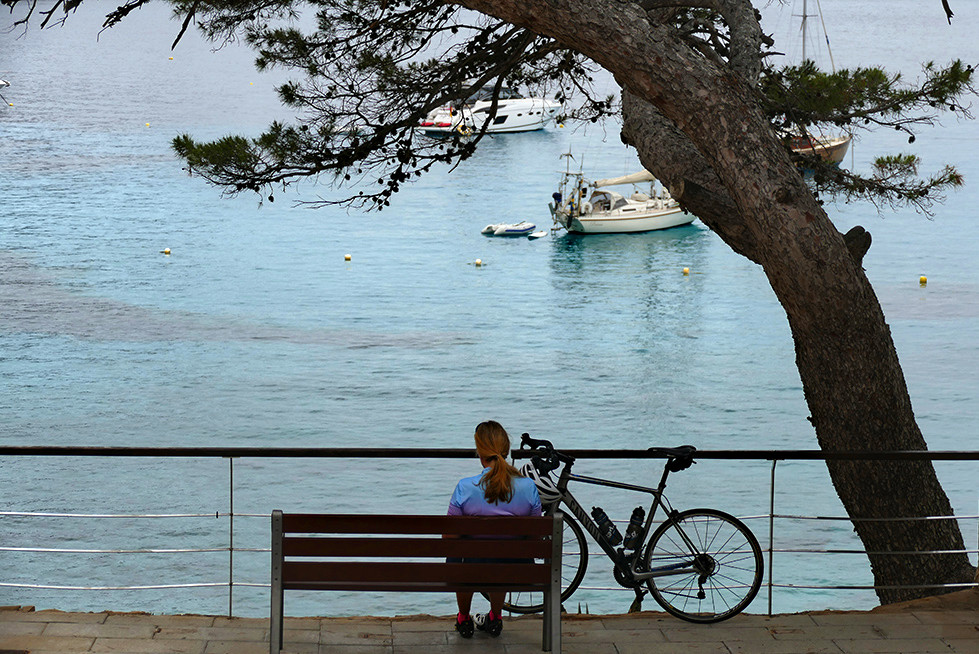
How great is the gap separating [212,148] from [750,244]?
13.8 ft

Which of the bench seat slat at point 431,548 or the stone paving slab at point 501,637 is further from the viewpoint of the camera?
the stone paving slab at point 501,637

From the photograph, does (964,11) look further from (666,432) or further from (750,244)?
(750,244)

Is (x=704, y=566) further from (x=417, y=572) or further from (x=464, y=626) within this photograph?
(x=417, y=572)

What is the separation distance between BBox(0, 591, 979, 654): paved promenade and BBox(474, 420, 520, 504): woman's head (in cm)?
66

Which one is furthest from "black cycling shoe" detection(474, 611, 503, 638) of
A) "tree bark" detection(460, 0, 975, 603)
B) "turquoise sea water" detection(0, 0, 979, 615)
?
"turquoise sea water" detection(0, 0, 979, 615)

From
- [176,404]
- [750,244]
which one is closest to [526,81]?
[750,244]

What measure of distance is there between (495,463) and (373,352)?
100 feet

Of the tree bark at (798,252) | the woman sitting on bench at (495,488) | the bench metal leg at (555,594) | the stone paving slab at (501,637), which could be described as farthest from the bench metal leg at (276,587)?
the tree bark at (798,252)

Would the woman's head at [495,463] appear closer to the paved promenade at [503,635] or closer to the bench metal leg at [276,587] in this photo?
the paved promenade at [503,635]

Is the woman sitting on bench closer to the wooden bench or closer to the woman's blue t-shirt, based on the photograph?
the woman's blue t-shirt

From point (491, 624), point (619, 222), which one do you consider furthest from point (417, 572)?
point (619, 222)

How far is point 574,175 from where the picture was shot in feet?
180

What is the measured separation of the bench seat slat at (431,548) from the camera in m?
4.09

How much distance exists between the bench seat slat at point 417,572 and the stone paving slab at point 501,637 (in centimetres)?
50
